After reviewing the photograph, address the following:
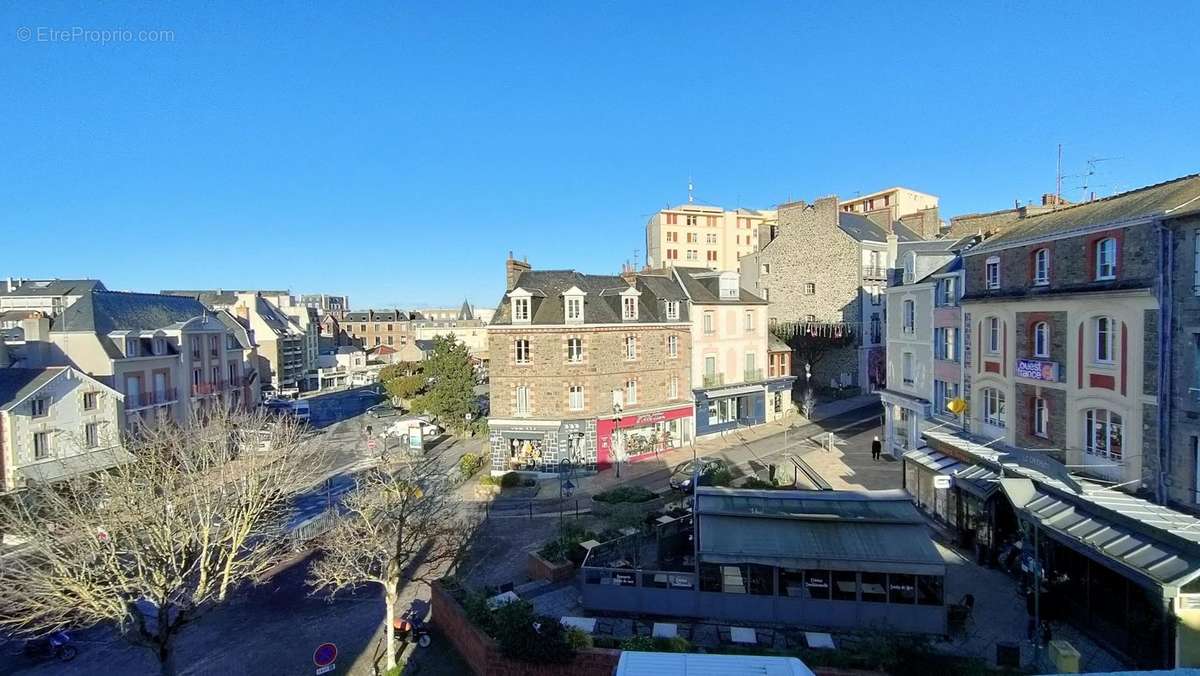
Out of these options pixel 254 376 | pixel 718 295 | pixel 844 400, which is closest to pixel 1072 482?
pixel 718 295

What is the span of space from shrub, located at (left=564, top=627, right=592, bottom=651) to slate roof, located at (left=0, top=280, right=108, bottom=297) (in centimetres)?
5691

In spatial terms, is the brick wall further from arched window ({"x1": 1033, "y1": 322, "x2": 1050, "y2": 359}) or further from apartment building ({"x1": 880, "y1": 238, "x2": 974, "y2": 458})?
arched window ({"x1": 1033, "y1": 322, "x2": 1050, "y2": 359})

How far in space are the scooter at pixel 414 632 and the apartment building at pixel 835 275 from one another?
38880mm

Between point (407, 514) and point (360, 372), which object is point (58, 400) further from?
point (360, 372)

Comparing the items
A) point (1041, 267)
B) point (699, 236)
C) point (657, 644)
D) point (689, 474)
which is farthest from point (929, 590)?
point (699, 236)

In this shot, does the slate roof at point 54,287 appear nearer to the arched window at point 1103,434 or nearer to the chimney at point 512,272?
the chimney at point 512,272

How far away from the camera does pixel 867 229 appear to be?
47.4m

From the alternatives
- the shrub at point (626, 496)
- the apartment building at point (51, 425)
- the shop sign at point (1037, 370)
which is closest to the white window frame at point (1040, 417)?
the shop sign at point (1037, 370)

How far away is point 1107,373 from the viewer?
1623 cm

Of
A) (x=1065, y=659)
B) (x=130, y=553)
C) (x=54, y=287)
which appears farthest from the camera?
(x=54, y=287)

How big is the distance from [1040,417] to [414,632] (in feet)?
63.4

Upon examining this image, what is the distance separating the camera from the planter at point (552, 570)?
16.9 m

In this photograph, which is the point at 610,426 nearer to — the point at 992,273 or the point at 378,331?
the point at 992,273

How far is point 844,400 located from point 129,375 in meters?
47.3
